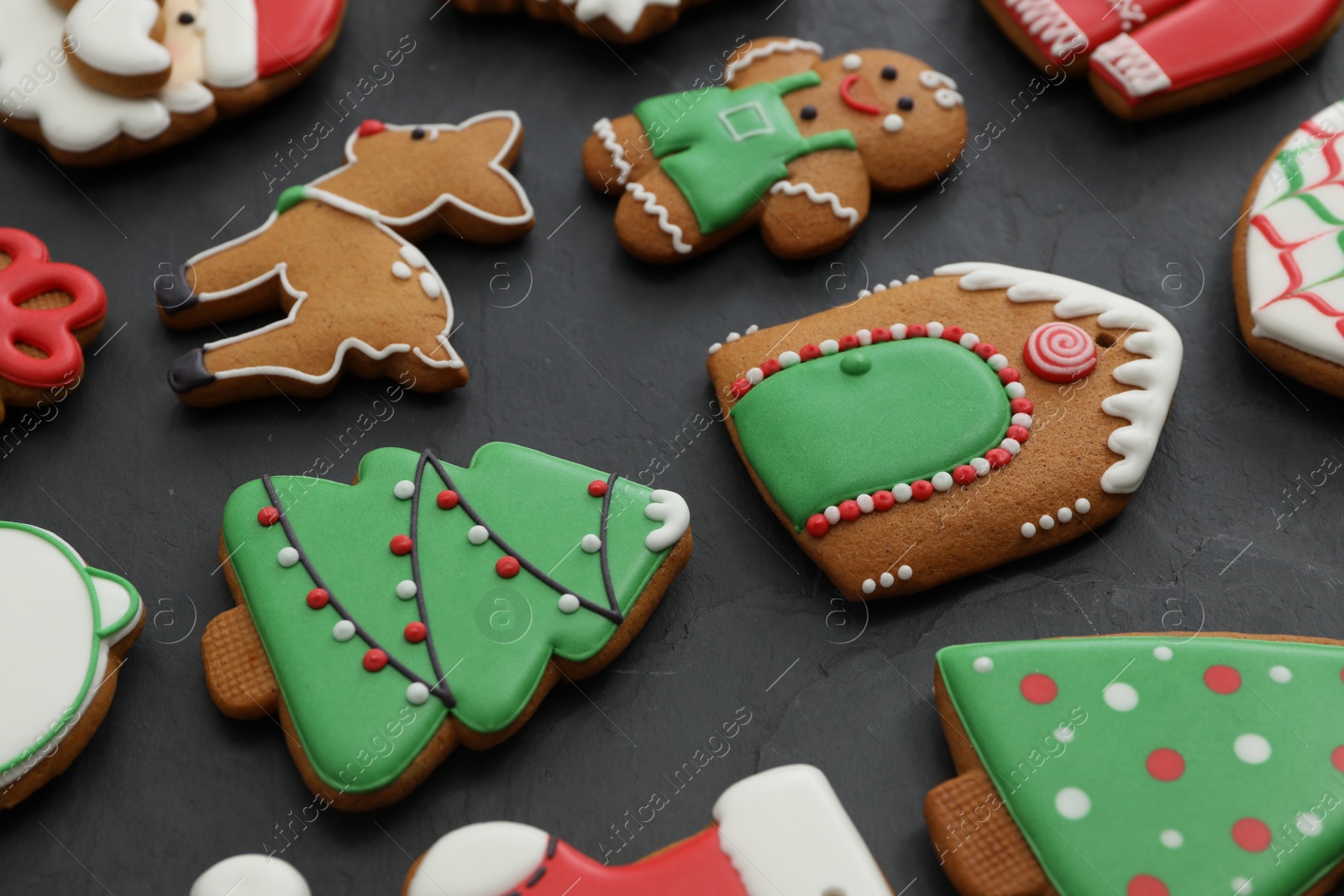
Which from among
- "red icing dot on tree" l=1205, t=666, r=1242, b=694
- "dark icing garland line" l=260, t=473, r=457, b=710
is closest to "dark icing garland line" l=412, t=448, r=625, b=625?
"dark icing garland line" l=260, t=473, r=457, b=710

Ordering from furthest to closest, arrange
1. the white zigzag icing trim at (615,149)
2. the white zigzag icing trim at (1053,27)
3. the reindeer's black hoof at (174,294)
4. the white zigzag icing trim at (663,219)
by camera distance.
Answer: the white zigzag icing trim at (1053,27)
the white zigzag icing trim at (615,149)
the white zigzag icing trim at (663,219)
the reindeer's black hoof at (174,294)

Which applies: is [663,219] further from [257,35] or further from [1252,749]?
[1252,749]

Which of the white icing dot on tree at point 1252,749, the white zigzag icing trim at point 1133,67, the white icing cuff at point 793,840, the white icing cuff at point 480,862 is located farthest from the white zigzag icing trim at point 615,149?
the white icing dot on tree at point 1252,749

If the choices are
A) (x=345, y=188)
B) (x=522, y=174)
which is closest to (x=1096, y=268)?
(x=522, y=174)

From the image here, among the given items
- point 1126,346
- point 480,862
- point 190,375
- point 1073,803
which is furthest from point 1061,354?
point 190,375

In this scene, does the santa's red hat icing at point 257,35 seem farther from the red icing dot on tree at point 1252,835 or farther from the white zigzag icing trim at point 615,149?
the red icing dot on tree at point 1252,835

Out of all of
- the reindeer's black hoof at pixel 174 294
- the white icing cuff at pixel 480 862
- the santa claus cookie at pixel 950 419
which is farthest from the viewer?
the reindeer's black hoof at pixel 174 294

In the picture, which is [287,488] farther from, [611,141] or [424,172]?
[611,141]
